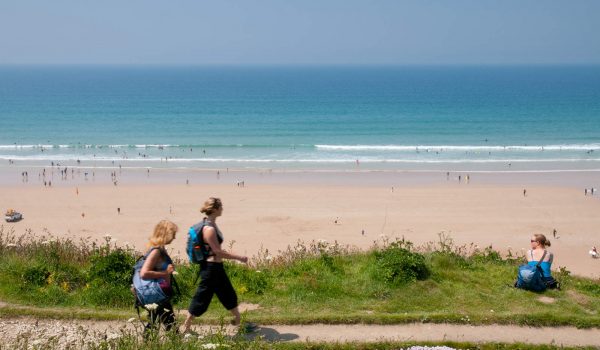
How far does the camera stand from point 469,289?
9.08 meters

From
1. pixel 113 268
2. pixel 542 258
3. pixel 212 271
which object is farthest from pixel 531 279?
pixel 113 268

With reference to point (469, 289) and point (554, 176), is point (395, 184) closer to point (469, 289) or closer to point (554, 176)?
point (554, 176)

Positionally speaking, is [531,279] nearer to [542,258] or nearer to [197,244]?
[542,258]

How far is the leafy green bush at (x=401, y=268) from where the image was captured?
9109 millimetres

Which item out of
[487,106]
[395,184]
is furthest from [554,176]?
[487,106]

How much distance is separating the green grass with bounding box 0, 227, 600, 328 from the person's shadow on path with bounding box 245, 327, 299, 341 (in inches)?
7.4

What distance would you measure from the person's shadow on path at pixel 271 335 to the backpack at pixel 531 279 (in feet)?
12.7

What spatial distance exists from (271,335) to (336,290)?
6.10ft

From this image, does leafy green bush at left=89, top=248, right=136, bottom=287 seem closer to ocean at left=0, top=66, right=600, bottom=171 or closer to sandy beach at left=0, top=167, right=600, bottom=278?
sandy beach at left=0, top=167, right=600, bottom=278

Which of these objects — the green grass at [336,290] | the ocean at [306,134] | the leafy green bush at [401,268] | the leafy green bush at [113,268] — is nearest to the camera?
the green grass at [336,290]

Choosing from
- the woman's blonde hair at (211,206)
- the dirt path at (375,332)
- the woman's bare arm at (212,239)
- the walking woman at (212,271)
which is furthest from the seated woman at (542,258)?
the woman's blonde hair at (211,206)

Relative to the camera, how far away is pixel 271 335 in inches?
282

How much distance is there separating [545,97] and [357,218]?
8586 cm

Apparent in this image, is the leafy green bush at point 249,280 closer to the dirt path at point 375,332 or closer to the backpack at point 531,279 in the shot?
the dirt path at point 375,332
